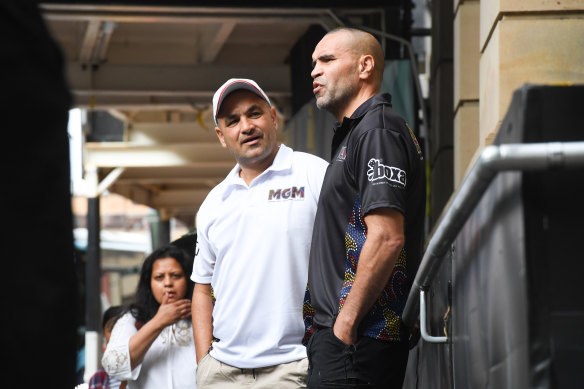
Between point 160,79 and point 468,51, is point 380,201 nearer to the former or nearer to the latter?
point 468,51

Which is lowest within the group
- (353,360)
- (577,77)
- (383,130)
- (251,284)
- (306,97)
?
(353,360)

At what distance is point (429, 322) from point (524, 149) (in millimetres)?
2251

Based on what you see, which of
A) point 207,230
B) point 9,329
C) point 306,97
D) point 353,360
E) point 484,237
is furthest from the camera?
point 306,97

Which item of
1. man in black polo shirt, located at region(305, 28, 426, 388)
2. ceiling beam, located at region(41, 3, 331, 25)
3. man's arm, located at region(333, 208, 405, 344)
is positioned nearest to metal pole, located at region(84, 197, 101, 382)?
ceiling beam, located at region(41, 3, 331, 25)

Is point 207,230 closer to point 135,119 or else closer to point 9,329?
point 9,329

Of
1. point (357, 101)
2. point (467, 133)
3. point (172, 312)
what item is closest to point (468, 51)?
point (467, 133)

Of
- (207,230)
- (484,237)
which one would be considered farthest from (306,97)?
(484,237)

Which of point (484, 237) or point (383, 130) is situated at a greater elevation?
point (383, 130)

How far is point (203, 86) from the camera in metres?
12.8

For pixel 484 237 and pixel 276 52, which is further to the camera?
pixel 276 52

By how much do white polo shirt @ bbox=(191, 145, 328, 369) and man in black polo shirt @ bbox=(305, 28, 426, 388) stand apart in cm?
37

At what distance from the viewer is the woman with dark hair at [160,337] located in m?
5.96

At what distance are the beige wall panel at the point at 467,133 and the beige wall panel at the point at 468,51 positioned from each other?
0.07 metres

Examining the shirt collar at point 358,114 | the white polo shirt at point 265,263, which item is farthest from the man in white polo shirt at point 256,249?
the shirt collar at point 358,114
